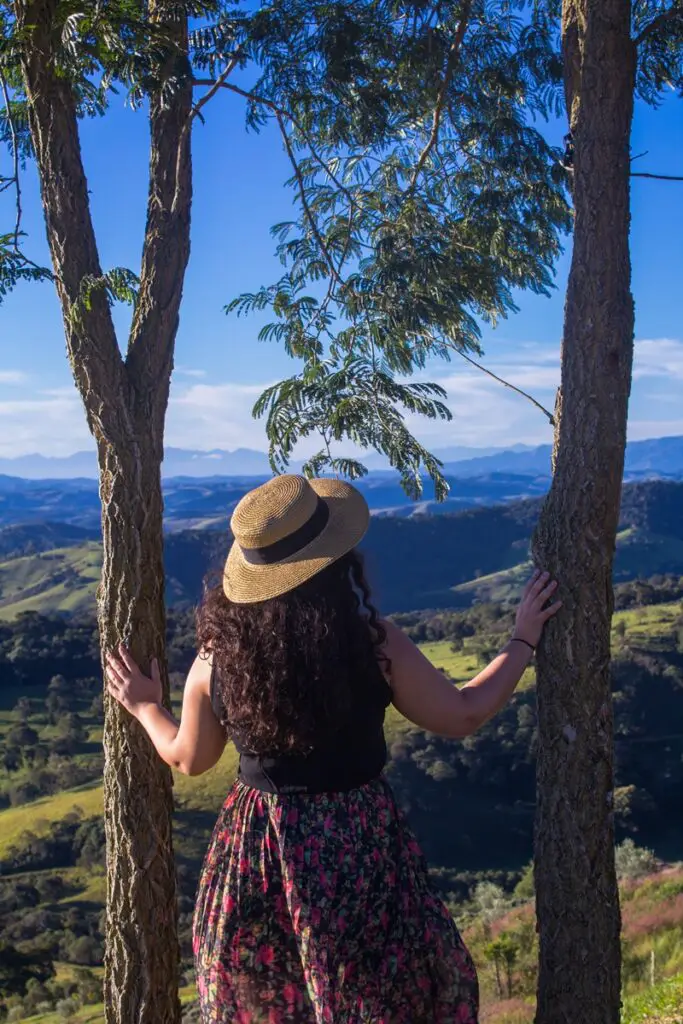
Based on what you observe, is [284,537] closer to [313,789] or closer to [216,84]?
[313,789]

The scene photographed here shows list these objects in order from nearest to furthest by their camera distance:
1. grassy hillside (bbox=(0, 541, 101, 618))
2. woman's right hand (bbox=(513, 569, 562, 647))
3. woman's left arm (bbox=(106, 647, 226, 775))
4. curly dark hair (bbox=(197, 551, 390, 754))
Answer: curly dark hair (bbox=(197, 551, 390, 754)), woman's left arm (bbox=(106, 647, 226, 775)), woman's right hand (bbox=(513, 569, 562, 647)), grassy hillside (bbox=(0, 541, 101, 618))

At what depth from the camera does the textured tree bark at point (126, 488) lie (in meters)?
2.94

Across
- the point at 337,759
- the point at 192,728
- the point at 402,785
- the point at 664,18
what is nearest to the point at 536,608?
the point at 337,759

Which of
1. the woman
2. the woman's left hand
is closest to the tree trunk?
the woman

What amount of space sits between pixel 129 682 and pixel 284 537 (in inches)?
41.3

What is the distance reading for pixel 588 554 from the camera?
2.65 metres

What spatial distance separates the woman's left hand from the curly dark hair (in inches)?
29.9

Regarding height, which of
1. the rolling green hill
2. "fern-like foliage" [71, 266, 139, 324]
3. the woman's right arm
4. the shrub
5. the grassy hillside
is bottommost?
the rolling green hill

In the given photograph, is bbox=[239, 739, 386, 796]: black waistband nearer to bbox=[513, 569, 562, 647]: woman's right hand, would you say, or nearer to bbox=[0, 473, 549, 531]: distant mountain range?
bbox=[513, 569, 562, 647]: woman's right hand

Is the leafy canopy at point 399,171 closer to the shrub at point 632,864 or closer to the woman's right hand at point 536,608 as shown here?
the woman's right hand at point 536,608

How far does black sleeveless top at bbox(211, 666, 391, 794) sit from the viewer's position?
199cm

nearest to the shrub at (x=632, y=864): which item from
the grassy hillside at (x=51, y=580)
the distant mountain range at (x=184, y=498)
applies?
the grassy hillside at (x=51, y=580)

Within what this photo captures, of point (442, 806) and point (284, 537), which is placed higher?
point (284, 537)

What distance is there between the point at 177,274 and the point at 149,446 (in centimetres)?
59
